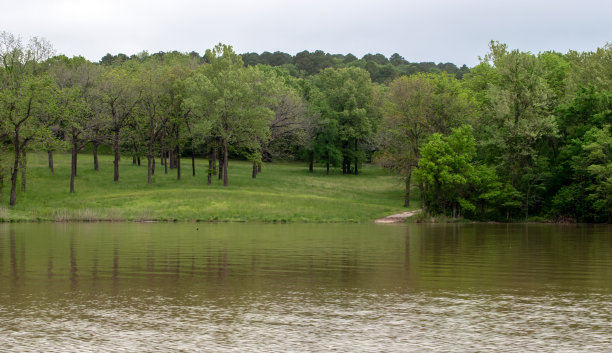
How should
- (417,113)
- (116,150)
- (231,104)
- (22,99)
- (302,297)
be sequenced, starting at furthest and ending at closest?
(231,104) → (116,150) → (417,113) → (22,99) → (302,297)

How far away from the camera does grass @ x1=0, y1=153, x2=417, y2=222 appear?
66.6 m

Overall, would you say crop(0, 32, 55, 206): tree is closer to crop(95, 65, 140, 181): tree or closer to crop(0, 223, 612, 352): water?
crop(95, 65, 140, 181): tree

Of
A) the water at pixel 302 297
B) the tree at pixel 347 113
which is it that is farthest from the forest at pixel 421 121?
the water at pixel 302 297

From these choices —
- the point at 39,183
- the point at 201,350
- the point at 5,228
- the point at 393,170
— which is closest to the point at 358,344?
the point at 201,350

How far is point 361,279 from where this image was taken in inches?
1017

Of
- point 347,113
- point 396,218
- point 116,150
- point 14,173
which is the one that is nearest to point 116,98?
point 116,150

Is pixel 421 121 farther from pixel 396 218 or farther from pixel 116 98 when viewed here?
pixel 116 98

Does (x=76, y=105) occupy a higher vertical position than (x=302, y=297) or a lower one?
higher

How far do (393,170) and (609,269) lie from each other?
177 ft

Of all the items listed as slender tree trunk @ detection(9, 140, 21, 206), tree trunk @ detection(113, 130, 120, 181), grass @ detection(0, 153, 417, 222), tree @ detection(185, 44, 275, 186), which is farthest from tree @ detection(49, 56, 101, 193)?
tree @ detection(185, 44, 275, 186)

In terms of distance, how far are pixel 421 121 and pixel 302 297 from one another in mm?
60337

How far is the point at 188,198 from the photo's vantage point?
7338 centimetres

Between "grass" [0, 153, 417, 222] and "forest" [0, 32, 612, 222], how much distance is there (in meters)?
2.73

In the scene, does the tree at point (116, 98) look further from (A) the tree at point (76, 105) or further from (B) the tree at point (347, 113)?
(B) the tree at point (347, 113)
